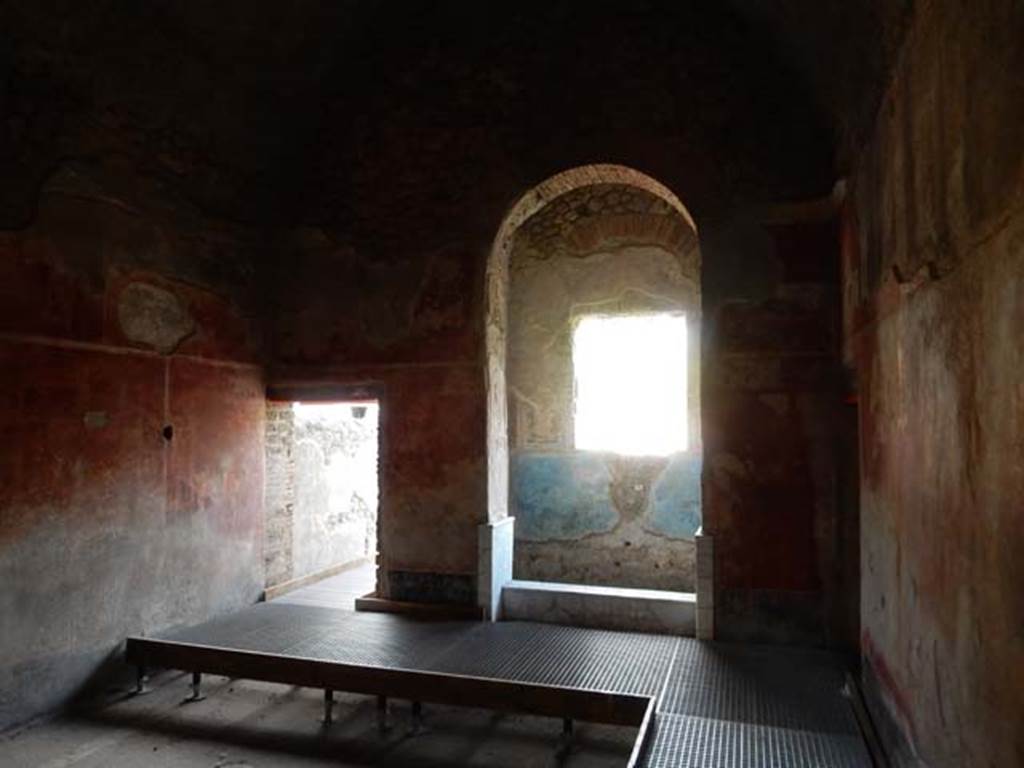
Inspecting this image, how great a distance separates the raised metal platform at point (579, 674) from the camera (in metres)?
3.37

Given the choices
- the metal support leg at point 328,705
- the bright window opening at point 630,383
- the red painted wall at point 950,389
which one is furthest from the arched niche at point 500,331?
the red painted wall at point 950,389

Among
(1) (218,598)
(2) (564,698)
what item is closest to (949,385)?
(2) (564,698)

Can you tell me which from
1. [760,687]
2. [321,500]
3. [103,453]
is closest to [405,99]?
[103,453]

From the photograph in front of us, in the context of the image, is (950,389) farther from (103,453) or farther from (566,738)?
(103,453)

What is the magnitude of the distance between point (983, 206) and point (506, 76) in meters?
4.40

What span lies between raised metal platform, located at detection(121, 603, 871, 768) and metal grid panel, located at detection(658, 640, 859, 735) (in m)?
0.01

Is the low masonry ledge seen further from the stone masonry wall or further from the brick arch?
the stone masonry wall

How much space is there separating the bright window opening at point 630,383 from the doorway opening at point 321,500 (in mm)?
2426

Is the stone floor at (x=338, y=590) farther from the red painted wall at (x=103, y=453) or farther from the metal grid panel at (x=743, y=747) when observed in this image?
the metal grid panel at (x=743, y=747)

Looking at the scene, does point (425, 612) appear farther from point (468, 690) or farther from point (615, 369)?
point (615, 369)

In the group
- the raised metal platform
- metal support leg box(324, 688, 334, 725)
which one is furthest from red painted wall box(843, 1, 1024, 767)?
metal support leg box(324, 688, 334, 725)

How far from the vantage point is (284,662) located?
14.3 feet

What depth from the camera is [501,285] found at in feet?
20.1

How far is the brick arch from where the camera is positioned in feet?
17.8
